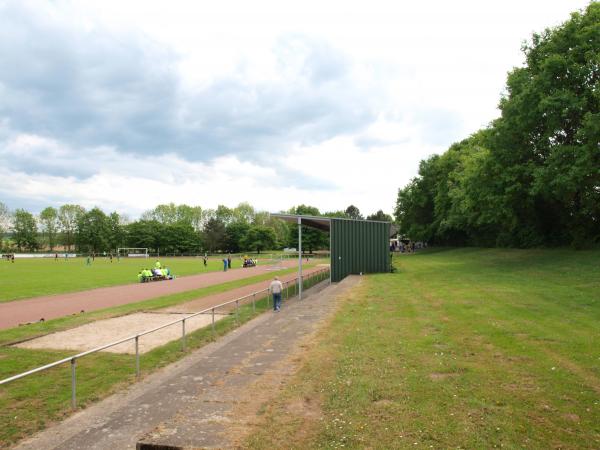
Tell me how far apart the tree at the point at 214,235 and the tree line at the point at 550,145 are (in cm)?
7937

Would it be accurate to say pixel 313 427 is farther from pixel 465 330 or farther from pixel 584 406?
pixel 465 330

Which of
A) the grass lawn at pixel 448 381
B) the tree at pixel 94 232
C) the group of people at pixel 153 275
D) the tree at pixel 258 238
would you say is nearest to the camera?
the grass lawn at pixel 448 381

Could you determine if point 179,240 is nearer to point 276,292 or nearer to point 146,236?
point 146,236

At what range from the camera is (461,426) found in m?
5.28

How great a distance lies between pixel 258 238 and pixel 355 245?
7998 centimetres

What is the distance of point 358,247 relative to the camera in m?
26.5

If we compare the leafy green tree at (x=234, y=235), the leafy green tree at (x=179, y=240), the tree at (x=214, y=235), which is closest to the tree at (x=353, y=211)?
the leafy green tree at (x=234, y=235)

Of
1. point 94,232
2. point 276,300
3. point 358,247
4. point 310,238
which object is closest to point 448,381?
point 276,300

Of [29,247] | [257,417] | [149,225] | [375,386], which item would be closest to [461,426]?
[375,386]

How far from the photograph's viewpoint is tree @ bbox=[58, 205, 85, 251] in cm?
11800

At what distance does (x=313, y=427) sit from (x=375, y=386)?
5.46 ft

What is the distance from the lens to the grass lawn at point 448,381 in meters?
5.13

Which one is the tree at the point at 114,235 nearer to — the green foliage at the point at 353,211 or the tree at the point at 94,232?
the tree at the point at 94,232

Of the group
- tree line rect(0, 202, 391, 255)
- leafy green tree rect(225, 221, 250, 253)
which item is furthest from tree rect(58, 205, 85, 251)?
leafy green tree rect(225, 221, 250, 253)
